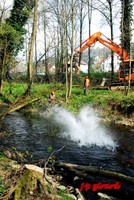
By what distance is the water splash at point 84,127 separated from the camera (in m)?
14.3

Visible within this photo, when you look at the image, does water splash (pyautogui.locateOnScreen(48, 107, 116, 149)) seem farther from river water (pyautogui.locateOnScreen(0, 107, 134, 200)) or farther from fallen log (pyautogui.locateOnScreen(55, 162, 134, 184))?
fallen log (pyautogui.locateOnScreen(55, 162, 134, 184))

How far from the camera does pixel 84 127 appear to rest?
18.6m

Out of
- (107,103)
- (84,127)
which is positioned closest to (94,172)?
(84,127)

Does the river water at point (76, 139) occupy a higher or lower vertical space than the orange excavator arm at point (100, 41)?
lower

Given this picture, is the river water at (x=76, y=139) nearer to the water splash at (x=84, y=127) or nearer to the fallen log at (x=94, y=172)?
the water splash at (x=84, y=127)

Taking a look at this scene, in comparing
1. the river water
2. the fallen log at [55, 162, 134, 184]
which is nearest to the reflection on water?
the river water

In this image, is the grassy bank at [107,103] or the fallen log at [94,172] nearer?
the fallen log at [94,172]

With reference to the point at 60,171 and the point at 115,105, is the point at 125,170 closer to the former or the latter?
the point at 60,171

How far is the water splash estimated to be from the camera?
1432 centimetres

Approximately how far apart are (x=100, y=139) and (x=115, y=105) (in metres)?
6.90

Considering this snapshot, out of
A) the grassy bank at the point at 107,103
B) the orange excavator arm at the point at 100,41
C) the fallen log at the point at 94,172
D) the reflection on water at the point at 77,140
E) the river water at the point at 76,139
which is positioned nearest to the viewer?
the fallen log at the point at 94,172

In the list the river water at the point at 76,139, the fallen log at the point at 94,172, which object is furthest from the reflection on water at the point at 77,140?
the fallen log at the point at 94,172

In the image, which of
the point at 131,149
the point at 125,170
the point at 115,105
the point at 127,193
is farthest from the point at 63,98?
the point at 127,193

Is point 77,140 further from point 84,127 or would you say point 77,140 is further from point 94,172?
point 94,172
